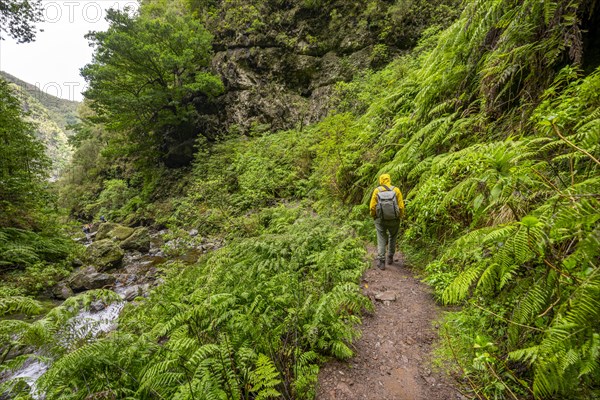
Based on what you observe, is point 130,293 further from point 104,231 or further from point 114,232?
point 104,231

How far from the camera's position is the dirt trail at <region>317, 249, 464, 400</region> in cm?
A: 247

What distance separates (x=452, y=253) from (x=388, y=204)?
169cm

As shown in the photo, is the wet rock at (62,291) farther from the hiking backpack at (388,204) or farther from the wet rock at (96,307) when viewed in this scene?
the hiking backpack at (388,204)

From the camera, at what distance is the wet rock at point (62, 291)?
8242 millimetres

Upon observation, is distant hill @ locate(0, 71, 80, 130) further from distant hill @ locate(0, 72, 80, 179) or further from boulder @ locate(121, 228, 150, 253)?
boulder @ locate(121, 228, 150, 253)

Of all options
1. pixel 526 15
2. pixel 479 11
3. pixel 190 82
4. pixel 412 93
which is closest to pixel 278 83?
pixel 190 82

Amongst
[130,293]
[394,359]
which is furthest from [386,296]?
[130,293]

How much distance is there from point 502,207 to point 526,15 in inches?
131

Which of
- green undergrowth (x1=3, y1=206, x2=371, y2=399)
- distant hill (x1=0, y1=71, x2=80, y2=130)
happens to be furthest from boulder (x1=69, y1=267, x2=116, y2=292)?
distant hill (x1=0, y1=71, x2=80, y2=130)

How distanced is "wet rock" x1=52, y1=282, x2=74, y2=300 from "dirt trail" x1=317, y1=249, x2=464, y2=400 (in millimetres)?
A: 9507

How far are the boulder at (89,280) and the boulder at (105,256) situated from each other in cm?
87

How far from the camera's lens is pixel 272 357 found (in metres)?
2.53

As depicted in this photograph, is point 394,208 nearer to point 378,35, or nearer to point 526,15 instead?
point 526,15

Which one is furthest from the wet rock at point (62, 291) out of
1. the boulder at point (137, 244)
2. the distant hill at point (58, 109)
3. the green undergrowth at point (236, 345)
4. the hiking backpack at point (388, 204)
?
the distant hill at point (58, 109)
